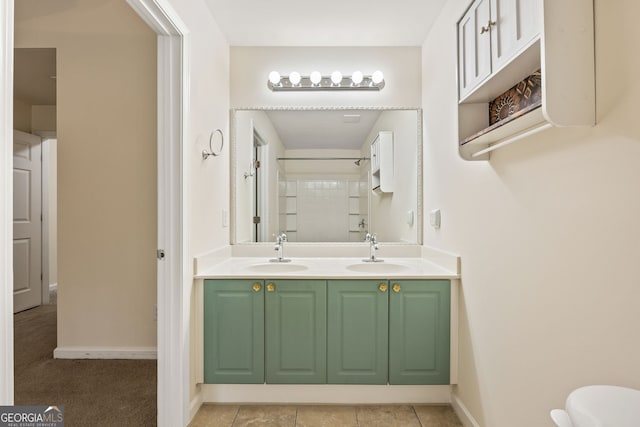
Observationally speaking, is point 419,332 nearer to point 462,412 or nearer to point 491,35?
point 462,412

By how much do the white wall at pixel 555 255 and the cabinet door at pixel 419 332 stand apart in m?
0.10

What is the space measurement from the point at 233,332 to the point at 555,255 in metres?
1.62

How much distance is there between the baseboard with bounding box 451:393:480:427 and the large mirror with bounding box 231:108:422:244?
106 centimetres

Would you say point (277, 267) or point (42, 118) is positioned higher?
point (42, 118)

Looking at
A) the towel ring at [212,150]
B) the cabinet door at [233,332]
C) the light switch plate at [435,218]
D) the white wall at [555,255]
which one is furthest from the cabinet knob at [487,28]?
the cabinet door at [233,332]

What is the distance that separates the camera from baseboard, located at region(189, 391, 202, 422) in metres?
1.96

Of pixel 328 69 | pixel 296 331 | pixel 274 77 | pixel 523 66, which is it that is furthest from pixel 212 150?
pixel 523 66

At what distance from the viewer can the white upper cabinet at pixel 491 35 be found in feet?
3.77

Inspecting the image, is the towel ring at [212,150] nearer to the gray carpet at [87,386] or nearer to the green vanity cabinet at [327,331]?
the green vanity cabinet at [327,331]

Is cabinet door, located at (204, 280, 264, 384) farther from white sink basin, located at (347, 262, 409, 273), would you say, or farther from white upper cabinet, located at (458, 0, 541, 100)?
white upper cabinet, located at (458, 0, 541, 100)

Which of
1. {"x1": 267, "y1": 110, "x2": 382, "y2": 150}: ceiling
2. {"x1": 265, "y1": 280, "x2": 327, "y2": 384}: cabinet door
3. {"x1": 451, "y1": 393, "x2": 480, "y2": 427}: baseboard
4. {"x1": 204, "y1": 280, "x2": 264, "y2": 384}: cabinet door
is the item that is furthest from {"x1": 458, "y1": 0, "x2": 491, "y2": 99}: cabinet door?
{"x1": 451, "y1": 393, "x2": 480, "y2": 427}: baseboard

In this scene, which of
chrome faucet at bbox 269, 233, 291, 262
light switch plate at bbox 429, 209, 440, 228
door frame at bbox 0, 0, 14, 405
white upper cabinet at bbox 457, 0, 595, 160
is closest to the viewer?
door frame at bbox 0, 0, 14, 405

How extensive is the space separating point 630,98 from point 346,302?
153 centimetres

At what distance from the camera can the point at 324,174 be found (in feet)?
8.99
